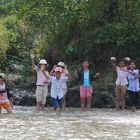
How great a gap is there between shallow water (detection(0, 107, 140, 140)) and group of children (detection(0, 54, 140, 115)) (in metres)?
0.56

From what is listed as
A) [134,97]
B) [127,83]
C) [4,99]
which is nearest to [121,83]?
[127,83]

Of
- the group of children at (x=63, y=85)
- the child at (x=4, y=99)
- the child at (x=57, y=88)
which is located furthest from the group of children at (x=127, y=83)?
the child at (x=4, y=99)

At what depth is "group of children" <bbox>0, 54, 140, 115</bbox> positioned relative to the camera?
577 inches

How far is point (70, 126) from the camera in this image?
12.0 metres

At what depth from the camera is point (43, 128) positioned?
11.7 metres

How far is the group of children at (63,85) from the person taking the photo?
14.6 m

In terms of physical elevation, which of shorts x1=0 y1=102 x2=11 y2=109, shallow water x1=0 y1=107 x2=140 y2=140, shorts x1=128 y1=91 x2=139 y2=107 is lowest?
shallow water x1=0 y1=107 x2=140 y2=140

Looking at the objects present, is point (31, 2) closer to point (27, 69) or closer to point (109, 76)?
point (27, 69)

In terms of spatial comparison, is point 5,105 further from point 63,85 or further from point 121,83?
point 121,83

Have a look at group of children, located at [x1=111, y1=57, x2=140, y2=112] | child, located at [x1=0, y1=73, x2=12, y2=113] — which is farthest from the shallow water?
group of children, located at [x1=111, y1=57, x2=140, y2=112]

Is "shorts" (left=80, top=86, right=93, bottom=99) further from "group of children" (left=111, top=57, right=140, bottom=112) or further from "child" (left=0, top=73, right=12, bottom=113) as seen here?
"child" (left=0, top=73, right=12, bottom=113)

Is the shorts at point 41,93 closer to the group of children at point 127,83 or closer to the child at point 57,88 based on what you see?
the child at point 57,88

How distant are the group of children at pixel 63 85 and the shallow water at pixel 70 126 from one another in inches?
22.0

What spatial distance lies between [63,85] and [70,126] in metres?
3.28
